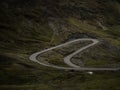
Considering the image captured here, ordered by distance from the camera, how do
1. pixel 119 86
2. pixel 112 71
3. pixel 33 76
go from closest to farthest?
pixel 119 86
pixel 33 76
pixel 112 71

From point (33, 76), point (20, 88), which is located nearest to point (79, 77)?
point (33, 76)

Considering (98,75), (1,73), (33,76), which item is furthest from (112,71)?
(1,73)

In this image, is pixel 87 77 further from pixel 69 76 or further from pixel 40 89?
pixel 40 89

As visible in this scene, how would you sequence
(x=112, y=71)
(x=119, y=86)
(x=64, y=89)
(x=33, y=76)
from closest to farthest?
(x=64, y=89), (x=119, y=86), (x=33, y=76), (x=112, y=71)

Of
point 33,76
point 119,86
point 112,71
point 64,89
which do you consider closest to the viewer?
point 64,89

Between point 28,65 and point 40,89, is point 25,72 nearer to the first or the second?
point 28,65

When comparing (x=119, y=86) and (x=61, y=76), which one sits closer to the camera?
(x=119, y=86)

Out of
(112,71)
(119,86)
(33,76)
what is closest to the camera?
(119,86)

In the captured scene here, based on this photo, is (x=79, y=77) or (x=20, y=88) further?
(x=79, y=77)
